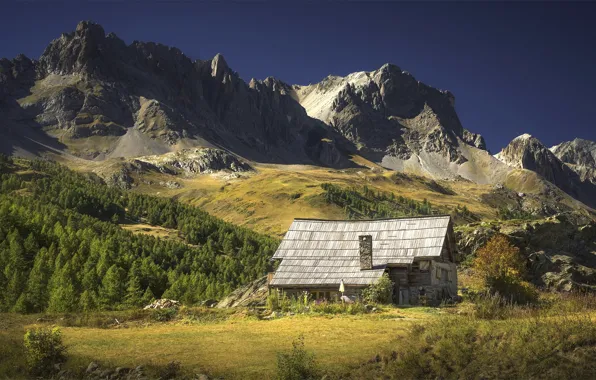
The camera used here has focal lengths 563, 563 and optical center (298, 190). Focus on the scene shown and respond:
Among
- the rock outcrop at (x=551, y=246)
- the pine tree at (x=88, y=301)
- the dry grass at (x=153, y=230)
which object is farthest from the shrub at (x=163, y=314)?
the dry grass at (x=153, y=230)

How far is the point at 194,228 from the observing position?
141m

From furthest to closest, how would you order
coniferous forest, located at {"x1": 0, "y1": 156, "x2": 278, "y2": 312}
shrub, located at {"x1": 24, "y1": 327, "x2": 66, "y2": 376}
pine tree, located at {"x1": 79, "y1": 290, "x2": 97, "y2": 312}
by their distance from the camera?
coniferous forest, located at {"x1": 0, "y1": 156, "x2": 278, "y2": 312} < pine tree, located at {"x1": 79, "y1": 290, "x2": 97, "y2": 312} < shrub, located at {"x1": 24, "y1": 327, "x2": 66, "y2": 376}

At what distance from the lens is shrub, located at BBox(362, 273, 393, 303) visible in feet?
142

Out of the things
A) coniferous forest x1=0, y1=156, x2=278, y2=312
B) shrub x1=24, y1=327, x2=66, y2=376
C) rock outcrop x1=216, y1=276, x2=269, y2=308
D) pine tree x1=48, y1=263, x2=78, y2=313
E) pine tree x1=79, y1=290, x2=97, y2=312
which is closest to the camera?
shrub x1=24, y1=327, x2=66, y2=376

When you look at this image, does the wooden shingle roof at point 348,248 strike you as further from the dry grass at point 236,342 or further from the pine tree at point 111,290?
the pine tree at point 111,290

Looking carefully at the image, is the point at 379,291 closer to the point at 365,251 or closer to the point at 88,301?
the point at 365,251

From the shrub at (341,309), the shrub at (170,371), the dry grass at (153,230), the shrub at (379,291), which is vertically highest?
the dry grass at (153,230)

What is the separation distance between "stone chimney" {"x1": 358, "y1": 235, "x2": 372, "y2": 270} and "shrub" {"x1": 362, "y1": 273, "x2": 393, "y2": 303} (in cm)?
246

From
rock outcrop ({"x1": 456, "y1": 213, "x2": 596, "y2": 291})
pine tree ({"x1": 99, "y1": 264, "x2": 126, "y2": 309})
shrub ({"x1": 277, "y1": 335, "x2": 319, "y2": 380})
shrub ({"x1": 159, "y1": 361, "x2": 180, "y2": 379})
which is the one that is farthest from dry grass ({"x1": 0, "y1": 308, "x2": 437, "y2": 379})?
pine tree ({"x1": 99, "y1": 264, "x2": 126, "y2": 309})

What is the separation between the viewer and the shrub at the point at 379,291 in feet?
142

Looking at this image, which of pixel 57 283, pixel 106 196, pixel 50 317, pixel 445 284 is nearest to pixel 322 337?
pixel 50 317

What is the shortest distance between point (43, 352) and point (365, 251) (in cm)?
2756

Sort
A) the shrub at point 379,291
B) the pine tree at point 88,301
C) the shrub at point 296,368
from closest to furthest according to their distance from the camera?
1. the shrub at point 296,368
2. the shrub at point 379,291
3. the pine tree at point 88,301

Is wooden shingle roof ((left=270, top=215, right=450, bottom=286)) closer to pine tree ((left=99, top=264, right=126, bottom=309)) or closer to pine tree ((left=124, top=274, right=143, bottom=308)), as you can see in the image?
pine tree ((left=124, top=274, right=143, bottom=308))
